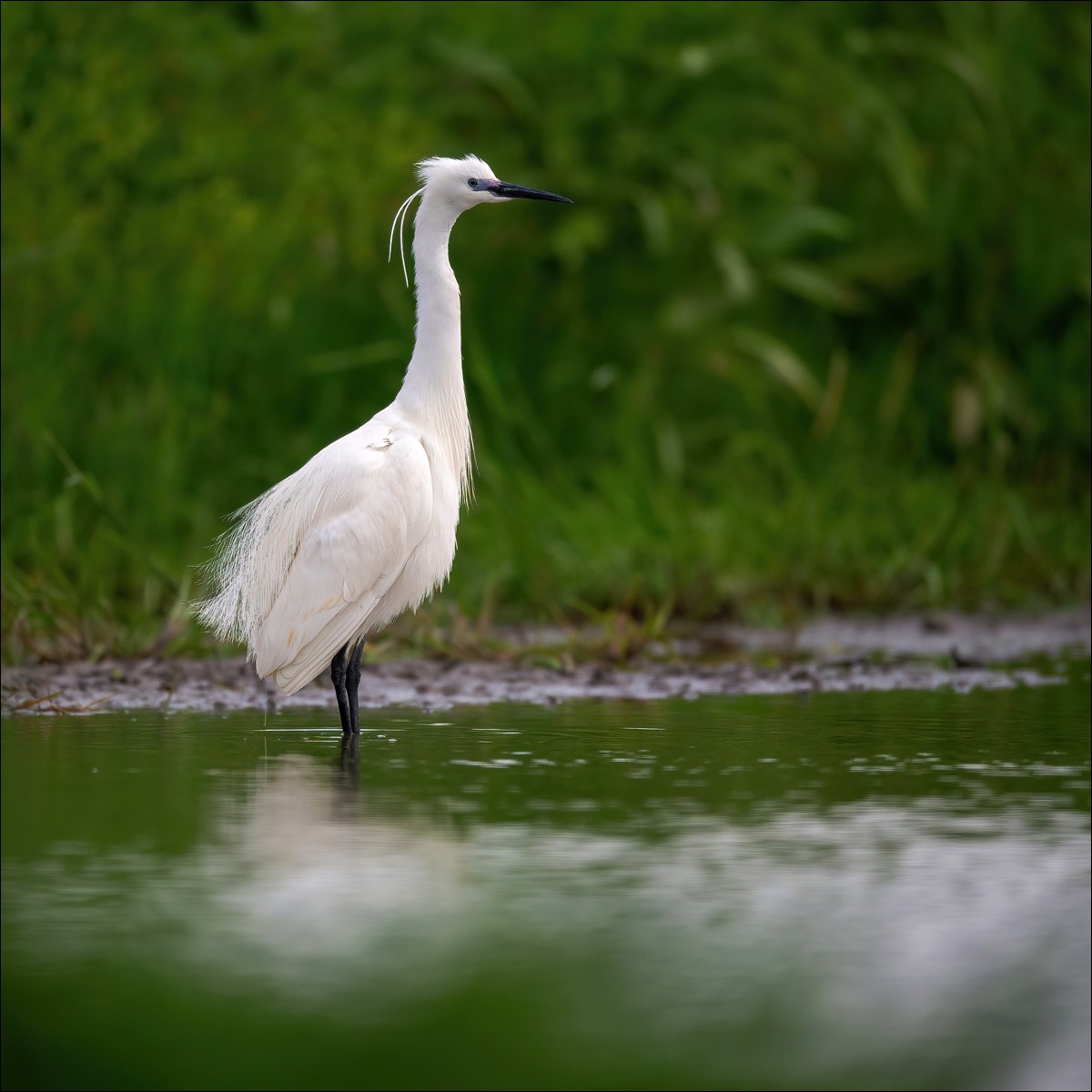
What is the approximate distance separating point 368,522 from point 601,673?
3.39 ft

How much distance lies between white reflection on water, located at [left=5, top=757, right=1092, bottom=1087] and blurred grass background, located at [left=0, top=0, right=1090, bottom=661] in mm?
2348

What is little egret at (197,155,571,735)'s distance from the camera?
502 centimetres

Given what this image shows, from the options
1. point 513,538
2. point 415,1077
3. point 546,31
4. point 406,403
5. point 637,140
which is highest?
point 546,31

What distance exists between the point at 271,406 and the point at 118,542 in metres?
1.44

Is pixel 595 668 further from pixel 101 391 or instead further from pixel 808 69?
pixel 808 69

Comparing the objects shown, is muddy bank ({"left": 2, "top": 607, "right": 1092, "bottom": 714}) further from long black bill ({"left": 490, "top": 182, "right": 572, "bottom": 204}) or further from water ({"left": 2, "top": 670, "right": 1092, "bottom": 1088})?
long black bill ({"left": 490, "top": 182, "right": 572, "bottom": 204})

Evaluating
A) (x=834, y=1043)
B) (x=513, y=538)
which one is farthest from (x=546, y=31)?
(x=834, y=1043)

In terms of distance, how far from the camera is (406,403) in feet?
17.6

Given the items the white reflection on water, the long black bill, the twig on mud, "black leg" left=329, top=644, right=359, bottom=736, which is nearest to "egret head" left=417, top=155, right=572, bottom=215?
the long black bill

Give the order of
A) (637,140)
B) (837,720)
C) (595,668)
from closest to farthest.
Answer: (837,720) < (595,668) < (637,140)

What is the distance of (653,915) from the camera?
319 centimetres

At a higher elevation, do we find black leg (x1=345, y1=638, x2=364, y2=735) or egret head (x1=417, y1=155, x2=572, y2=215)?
egret head (x1=417, y1=155, x2=572, y2=215)

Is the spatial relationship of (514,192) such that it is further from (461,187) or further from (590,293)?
(590,293)

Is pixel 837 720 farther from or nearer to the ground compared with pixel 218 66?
nearer to the ground
